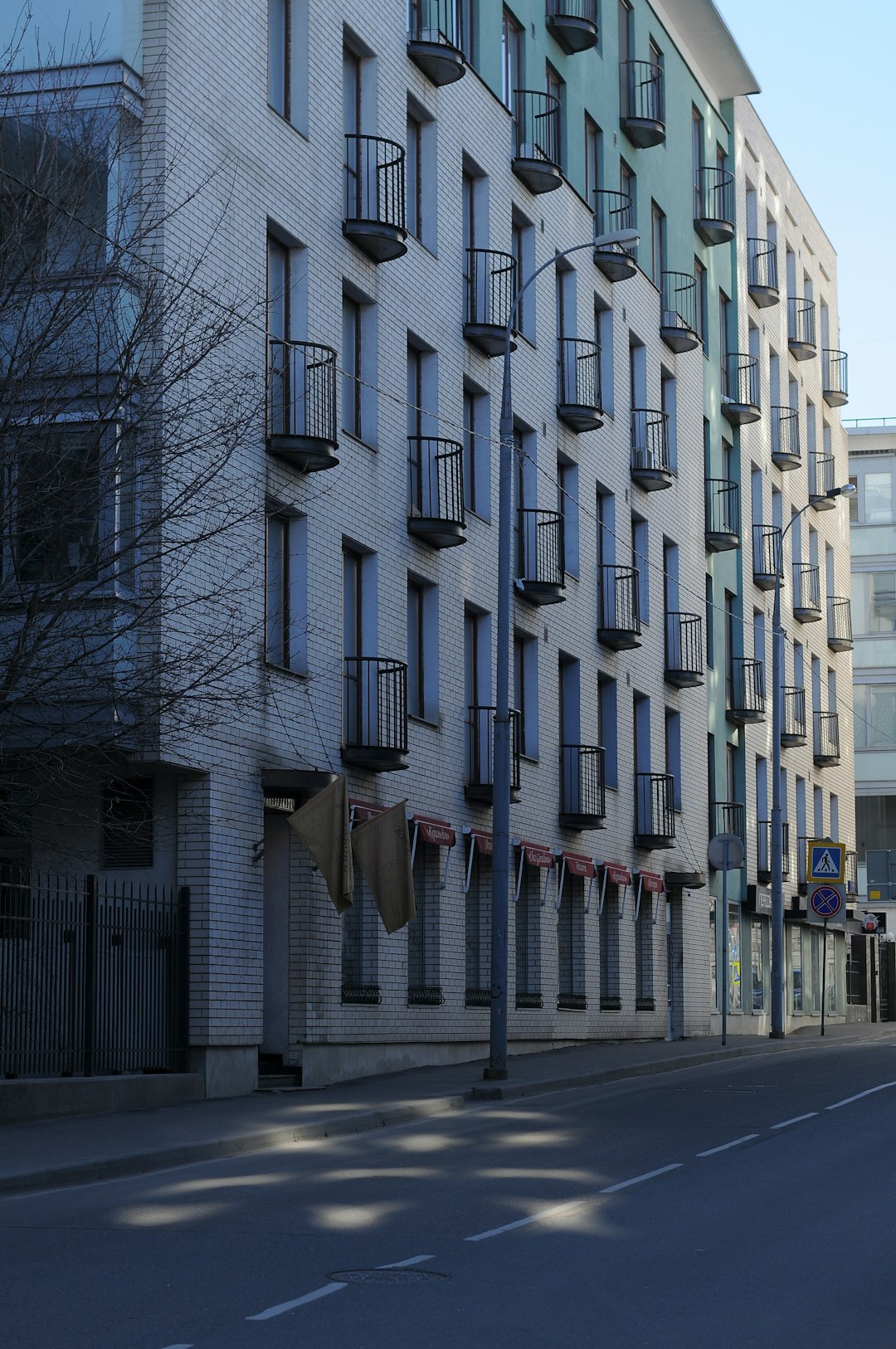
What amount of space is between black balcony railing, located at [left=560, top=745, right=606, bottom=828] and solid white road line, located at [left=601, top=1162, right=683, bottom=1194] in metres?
18.6

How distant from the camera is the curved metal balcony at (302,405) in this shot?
75.6 feet

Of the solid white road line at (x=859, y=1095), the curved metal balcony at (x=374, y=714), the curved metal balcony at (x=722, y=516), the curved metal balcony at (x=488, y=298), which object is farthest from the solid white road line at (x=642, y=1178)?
Answer: the curved metal balcony at (x=722, y=516)

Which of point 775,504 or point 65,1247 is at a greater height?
point 775,504

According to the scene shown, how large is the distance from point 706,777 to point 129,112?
25.9 m

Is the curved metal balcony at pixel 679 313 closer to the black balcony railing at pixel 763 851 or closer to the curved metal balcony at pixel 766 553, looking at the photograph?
the curved metal balcony at pixel 766 553

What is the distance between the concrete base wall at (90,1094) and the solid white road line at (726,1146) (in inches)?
240

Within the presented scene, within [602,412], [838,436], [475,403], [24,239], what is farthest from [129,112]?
[838,436]

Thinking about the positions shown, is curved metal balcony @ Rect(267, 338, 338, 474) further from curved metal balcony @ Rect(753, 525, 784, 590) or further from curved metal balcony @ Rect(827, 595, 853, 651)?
curved metal balcony @ Rect(827, 595, 853, 651)

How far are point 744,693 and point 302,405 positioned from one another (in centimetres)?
Result: 2506

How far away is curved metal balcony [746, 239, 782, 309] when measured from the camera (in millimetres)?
50250

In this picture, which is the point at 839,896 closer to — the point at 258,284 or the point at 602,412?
the point at 602,412

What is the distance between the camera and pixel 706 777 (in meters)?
43.5

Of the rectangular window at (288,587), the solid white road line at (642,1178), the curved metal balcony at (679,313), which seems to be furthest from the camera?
the curved metal balcony at (679,313)

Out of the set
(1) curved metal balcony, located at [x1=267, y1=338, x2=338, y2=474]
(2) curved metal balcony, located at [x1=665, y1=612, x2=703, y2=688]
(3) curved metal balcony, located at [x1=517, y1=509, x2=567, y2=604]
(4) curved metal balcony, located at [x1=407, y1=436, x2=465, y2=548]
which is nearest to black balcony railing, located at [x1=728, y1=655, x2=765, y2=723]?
(2) curved metal balcony, located at [x1=665, y1=612, x2=703, y2=688]
